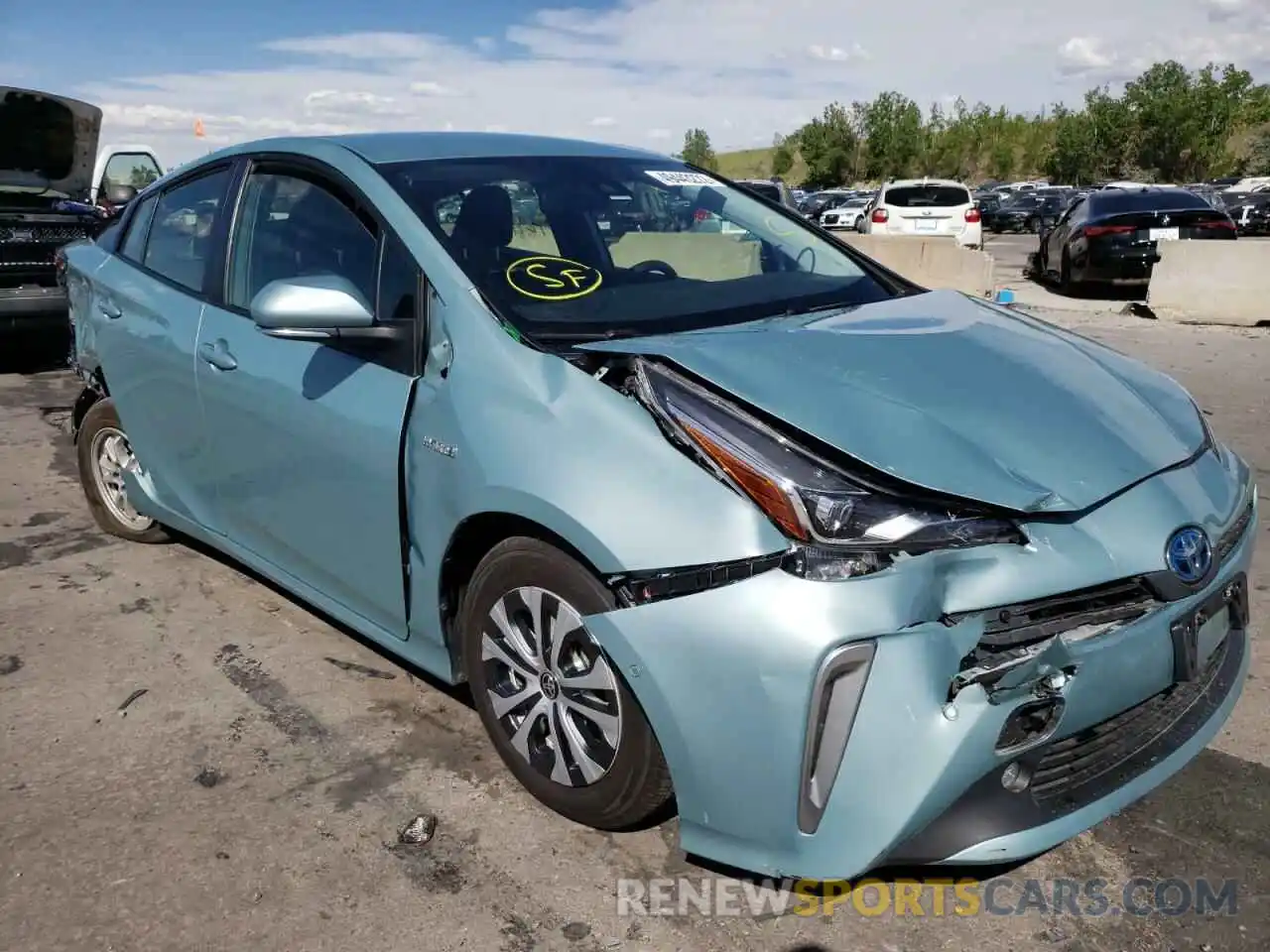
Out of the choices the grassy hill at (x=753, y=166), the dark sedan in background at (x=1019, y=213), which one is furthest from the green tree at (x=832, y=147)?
the dark sedan in background at (x=1019, y=213)

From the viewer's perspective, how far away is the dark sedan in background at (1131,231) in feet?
42.0

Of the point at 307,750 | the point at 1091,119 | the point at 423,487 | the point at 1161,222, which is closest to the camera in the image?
the point at 423,487

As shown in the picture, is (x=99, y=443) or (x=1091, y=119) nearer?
(x=99, y=443)

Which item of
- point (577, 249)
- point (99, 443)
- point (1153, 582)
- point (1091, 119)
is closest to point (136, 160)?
point (99, 443)

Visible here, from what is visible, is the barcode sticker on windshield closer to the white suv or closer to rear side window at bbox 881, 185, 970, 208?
the white suv

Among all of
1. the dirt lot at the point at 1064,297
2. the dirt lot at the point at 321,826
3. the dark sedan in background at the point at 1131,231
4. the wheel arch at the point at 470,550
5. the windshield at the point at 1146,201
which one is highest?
the windshield at the point at 1146,201

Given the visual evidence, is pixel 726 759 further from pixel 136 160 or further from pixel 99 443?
pixel 136 160

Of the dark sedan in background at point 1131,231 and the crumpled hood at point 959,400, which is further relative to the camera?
the dark sedan in background at point 1131,231

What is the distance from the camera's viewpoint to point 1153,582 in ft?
7.26

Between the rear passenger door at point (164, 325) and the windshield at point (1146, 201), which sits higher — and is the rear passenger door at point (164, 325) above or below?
below

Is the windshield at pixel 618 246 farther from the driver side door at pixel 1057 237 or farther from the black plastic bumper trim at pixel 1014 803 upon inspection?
the driver side door at pixel 1057 237

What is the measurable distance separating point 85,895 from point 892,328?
7.85 feet

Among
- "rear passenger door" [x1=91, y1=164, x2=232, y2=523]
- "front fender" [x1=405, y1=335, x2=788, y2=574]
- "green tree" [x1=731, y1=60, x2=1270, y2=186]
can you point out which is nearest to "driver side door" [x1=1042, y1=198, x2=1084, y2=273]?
"rear passenger door" [x1=91, y1=164, x2=232, y2=523]

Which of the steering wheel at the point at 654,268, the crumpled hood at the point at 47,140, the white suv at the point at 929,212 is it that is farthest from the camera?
the white suv at the point at 929,212
